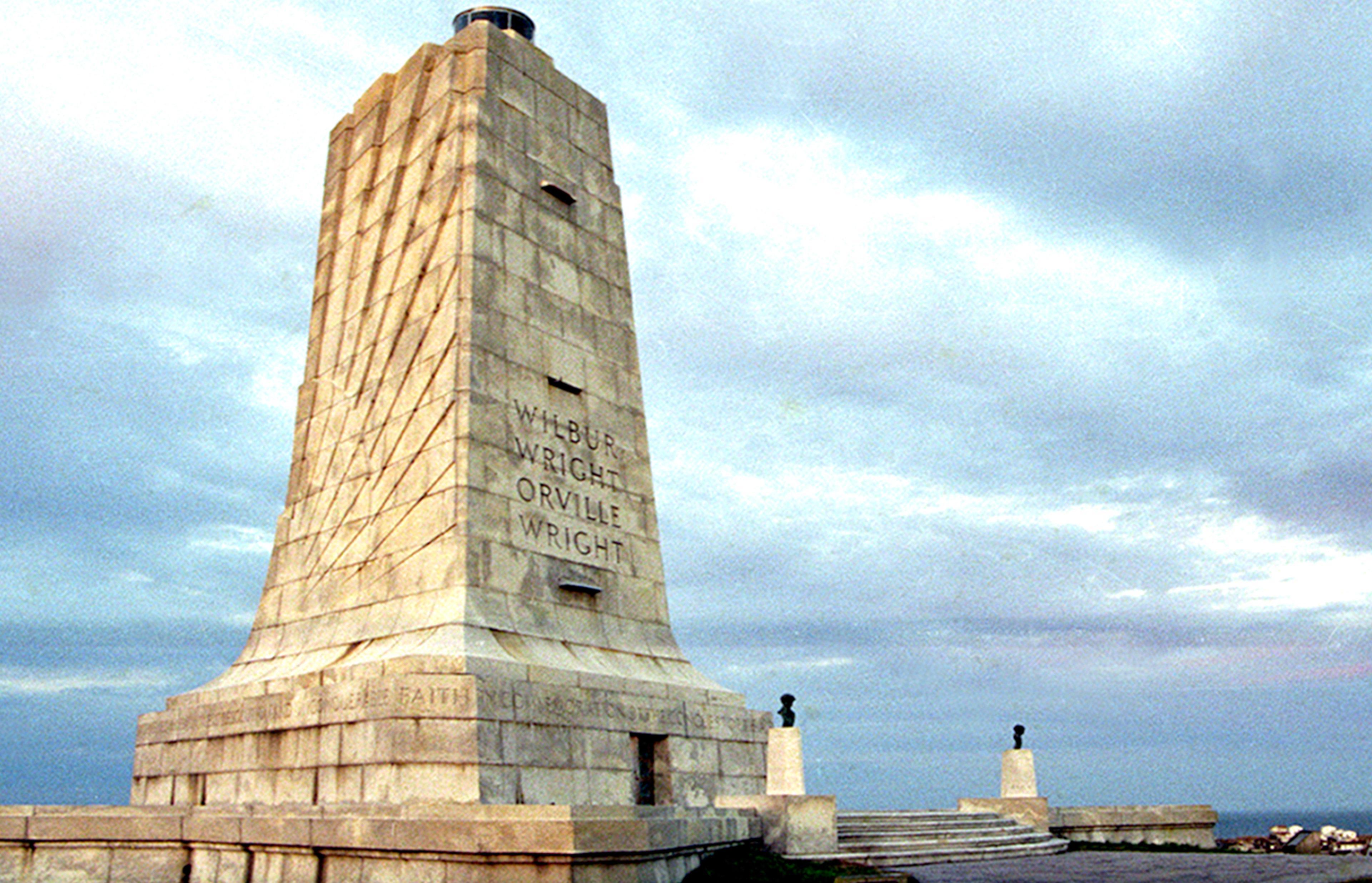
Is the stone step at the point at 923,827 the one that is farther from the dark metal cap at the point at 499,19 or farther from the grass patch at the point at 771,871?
the dark metal cap at the point at 499,19

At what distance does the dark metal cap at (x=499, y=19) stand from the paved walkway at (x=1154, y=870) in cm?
1723

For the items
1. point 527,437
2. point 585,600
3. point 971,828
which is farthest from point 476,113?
point 971,828

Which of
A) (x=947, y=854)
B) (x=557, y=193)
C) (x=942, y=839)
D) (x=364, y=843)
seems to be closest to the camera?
(x=364, y=843)

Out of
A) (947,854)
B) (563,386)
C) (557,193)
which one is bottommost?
(947,854)

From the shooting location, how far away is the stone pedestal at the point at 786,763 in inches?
617

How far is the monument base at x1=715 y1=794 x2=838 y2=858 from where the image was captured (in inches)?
591

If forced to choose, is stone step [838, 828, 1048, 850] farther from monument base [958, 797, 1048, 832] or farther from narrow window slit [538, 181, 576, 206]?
narrow window slit [538, 181, 576, 206]

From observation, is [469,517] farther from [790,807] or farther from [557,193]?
[557,193]

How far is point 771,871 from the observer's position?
13156 millimetres

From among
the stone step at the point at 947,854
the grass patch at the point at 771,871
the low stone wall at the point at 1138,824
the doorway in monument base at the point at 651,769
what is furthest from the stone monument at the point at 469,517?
the low stone wall at the point at 1138,824

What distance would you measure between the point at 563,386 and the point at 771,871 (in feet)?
29.7

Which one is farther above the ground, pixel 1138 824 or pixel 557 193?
pixel 557 193

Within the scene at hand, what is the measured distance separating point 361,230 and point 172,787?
1050 cm

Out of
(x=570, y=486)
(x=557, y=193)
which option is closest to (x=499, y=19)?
(x=557, y=193)
